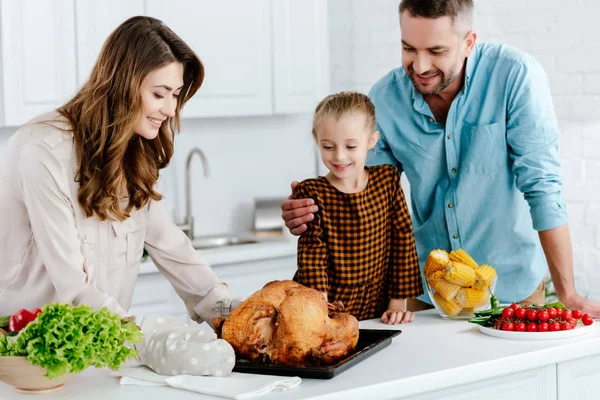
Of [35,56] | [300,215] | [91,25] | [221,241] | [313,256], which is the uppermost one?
[91,25]

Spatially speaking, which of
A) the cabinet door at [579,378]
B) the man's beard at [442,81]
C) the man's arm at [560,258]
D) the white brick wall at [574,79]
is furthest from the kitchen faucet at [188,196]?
the cabinet door at [579,378]

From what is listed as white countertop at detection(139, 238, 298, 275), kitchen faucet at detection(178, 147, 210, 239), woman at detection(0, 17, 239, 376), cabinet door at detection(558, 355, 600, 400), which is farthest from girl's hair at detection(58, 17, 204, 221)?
kitchen faucet at detection(178, 147, 210, 239)

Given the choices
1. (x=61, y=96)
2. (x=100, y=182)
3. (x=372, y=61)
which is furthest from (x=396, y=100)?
(x=372, y=61)

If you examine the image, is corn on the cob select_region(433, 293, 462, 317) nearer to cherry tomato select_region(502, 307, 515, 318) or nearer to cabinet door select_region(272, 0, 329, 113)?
cherry tomato select_region(502, 307, 515, 318)

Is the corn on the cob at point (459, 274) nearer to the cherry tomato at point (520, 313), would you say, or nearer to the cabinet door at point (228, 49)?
the cherry tomato at point (520, 313)

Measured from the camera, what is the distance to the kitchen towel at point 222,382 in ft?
5.37

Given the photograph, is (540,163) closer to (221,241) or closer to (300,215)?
(300,215)

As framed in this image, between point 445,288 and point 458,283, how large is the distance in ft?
0.12

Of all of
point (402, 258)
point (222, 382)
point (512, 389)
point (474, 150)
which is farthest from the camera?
point (474, 150)

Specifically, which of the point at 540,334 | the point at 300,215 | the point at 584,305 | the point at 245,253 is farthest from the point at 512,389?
the point at 245,253

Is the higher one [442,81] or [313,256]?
[442,81]

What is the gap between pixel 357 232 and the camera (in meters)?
2.49

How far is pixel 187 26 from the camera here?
14.0 feet

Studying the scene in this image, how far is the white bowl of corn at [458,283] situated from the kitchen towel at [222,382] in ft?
2.27
